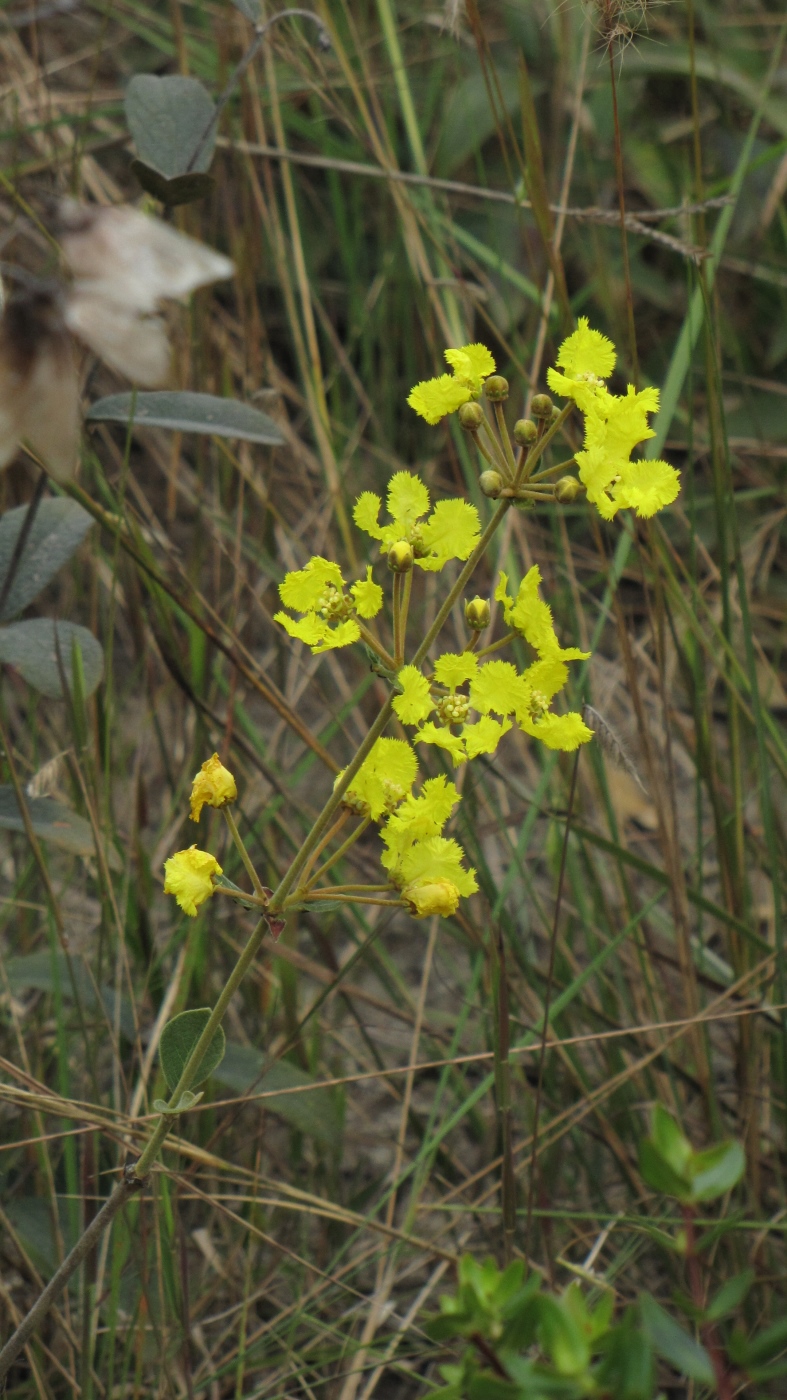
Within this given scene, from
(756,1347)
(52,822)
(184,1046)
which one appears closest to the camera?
(756,1347)

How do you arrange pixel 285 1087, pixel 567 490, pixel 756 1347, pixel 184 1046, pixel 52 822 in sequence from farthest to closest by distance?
pixel 285 1087 < pixel 52 822 < pixel 184 1046 < pixel 567 490 < pixel 756 1347

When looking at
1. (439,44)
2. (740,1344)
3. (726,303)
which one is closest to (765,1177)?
(740,1344)

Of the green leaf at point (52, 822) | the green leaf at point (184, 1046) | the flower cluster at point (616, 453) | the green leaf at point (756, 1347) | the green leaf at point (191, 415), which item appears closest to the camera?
the green leaf at point (756, 1347)

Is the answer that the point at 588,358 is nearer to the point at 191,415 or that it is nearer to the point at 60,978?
the point at 191,415

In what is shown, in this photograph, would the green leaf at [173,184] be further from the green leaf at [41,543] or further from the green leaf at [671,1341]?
the green leaf at [671,1341]

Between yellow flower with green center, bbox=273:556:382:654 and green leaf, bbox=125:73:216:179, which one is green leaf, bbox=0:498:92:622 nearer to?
green leaf, bbox=125:73:216:179

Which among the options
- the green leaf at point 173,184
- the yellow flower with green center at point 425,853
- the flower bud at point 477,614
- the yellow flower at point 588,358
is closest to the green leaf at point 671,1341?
the yellow flower with green center at point 425,853

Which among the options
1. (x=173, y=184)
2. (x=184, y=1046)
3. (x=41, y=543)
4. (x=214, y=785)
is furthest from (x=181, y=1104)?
(x=173, y=184)
